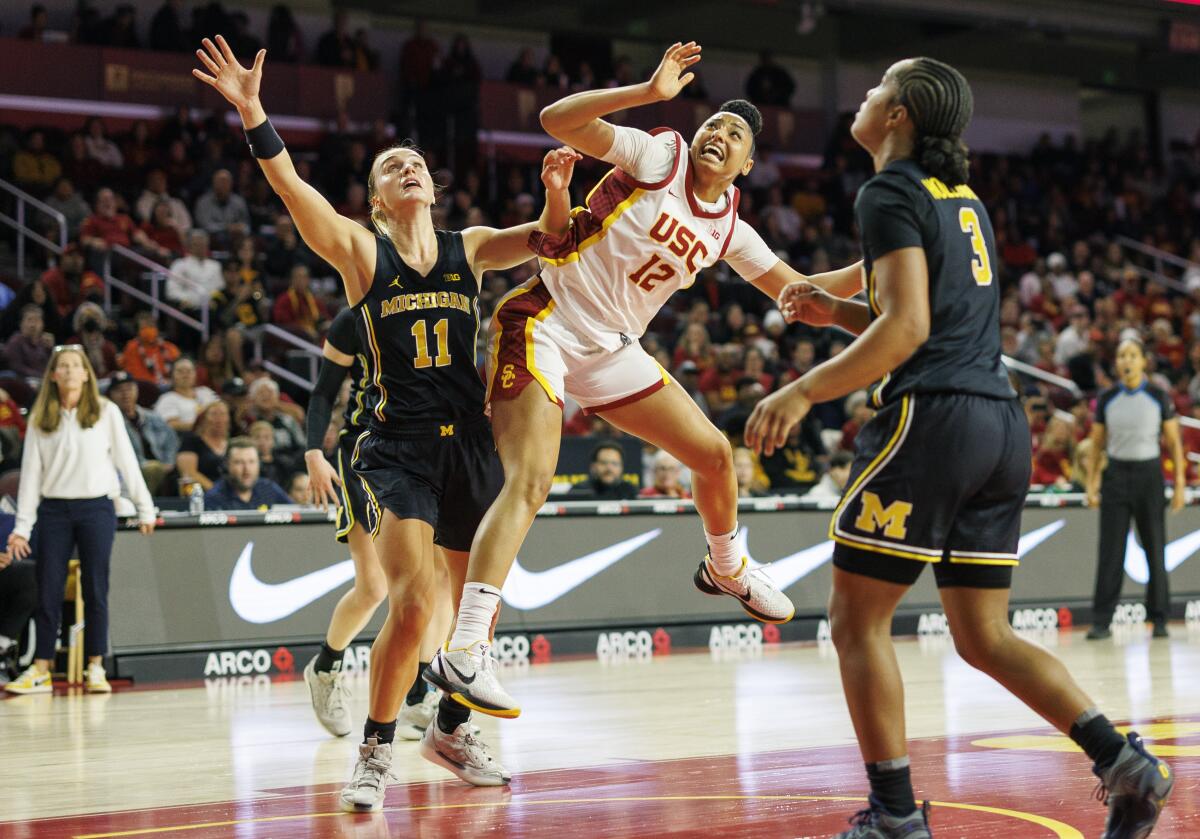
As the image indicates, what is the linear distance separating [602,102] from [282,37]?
17.2 meters

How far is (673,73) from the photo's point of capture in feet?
16.8

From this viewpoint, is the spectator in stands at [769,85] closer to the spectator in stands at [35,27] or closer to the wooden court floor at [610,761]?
the spectator in stands at [35,27]

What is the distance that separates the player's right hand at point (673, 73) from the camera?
503cm

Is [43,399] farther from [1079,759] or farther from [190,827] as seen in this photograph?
[1079,759]

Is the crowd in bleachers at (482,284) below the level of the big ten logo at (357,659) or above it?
above

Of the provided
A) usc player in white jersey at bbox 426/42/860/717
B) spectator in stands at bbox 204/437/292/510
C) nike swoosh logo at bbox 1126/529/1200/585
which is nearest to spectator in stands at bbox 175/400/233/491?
spectator in stands at bbox 204/437/292/510

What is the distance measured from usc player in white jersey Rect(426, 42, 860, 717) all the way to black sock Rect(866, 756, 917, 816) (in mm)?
1586

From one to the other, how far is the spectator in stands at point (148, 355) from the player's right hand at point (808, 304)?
34.6 ft

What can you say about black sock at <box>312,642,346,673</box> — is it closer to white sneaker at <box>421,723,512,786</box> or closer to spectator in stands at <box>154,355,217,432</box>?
white sneaker at <box>421,723,512,786</box>

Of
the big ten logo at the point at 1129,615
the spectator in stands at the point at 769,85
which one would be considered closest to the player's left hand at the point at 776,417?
the big ten logo at the point at 1129,615

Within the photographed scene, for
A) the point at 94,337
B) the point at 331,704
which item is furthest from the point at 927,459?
the point at 94,337

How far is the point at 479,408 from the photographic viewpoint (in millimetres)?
5590

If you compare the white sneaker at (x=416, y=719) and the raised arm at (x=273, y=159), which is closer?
the raised arm at (x=273, y=159)

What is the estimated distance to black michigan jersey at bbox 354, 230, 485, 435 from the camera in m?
5.48
